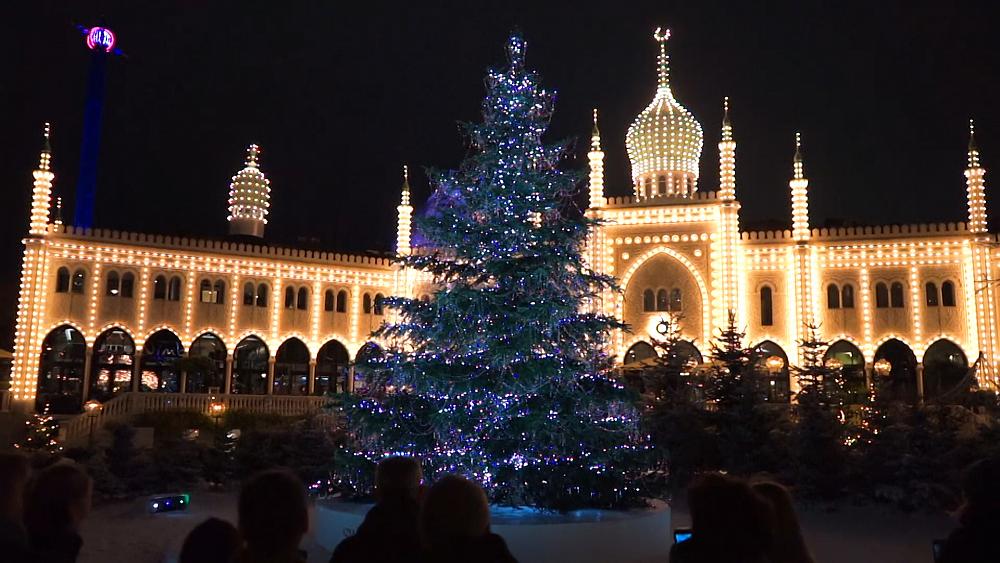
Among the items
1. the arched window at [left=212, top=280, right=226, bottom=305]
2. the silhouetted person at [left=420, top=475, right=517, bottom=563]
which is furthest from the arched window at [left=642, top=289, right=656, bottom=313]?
the silhouetted person at [left=420, top=475, right=517, bottom=563]

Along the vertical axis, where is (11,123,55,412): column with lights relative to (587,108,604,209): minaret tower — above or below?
below

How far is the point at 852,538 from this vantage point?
1534 centimetres

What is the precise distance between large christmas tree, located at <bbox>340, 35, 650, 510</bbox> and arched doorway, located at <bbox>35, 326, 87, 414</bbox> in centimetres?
2451

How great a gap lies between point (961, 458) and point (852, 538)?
4843mm

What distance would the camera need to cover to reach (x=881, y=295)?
35719 mm

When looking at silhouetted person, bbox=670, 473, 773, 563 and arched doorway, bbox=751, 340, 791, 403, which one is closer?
silhouetted person, bbox=670, 473, 773, 563

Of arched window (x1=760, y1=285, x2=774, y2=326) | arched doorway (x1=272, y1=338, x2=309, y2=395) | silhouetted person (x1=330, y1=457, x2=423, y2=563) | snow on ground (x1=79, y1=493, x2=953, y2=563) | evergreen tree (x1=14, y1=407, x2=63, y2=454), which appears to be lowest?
snow on ground (x1=79, y1=493, x2=953, y2=563)

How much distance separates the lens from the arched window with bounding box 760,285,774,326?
118 ft

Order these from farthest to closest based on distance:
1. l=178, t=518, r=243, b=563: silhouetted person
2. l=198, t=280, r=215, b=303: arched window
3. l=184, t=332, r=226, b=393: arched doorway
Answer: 1. l=198, t=280, r=215, b=303: arched window
2. l=184, t=332, r=226, b=393: arched doorway
3. l=178, t=518, r=243, b=563: silhouetted person

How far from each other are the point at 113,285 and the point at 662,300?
76.5ft

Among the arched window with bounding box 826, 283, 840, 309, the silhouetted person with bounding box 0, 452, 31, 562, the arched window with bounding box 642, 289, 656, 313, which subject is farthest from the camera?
the arched window with bounding box 642, 289, 656, 313

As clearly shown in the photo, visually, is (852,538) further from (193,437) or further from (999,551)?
(193,437)

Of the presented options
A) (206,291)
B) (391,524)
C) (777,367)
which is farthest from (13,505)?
(206,291)

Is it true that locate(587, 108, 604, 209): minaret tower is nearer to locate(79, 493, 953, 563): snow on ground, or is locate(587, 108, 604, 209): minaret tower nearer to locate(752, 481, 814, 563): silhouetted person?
locate(79, 493, 953, 563): snow on ground
